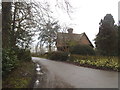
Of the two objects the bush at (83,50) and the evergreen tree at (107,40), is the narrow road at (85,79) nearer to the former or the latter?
the bush at (83,50)

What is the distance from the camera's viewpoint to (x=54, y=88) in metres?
8.13

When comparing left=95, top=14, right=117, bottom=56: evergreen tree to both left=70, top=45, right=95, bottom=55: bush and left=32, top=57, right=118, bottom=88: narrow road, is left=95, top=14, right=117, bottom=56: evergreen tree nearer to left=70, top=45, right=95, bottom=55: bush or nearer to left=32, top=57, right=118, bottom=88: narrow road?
left=70, top=45, right=95, bottom=55: bush

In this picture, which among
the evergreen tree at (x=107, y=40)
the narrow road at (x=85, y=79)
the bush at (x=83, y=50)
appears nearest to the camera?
the narrow road at (x=85, y=79)

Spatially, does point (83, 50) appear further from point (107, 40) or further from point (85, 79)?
point (85, 79)

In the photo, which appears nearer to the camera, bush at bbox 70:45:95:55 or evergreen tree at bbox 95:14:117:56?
bush at bbox 70:45:95:55

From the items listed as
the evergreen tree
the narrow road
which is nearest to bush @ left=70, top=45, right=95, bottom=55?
the evergreen tree

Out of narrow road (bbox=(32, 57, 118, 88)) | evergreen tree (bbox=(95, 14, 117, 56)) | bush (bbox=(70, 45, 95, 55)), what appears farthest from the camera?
evergreen tree (bbox=(95, 14, 117, 56))

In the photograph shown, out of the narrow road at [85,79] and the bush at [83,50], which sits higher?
the bush at [83,50]

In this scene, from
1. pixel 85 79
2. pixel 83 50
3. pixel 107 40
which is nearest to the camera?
pixel 85 79

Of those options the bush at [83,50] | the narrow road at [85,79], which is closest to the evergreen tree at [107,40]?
the bush at [83,50]

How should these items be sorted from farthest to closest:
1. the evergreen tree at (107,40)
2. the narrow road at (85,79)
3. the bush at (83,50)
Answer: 1. the evergreen tree at (107,40)
2. the bush at (83,50)
3. the narrow road at (85,79)

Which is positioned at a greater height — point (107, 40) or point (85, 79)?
point (107, 40)

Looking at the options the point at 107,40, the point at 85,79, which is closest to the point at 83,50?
the point at 107,40

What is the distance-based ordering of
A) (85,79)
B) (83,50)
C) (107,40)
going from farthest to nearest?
1. (107,40)
2. (83,50)
3. (85,79)
